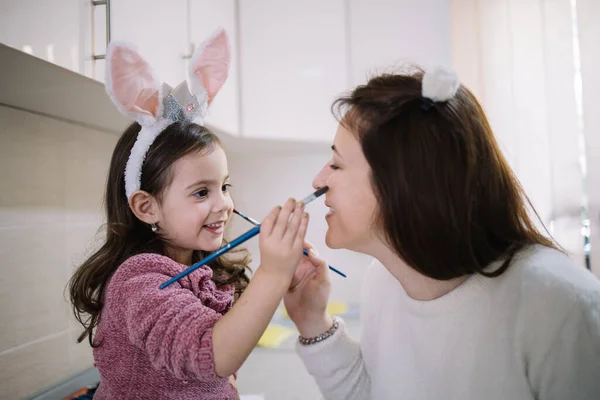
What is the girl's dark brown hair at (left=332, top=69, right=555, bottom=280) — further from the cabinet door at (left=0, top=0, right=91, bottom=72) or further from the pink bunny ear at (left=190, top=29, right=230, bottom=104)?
the cabinet door at (left=0, top=0, right=91, bottom=72)

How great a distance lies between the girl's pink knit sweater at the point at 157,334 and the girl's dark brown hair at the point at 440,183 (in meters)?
0.36

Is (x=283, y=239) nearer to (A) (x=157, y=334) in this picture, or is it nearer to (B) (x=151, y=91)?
(A) (x=157, y=334)

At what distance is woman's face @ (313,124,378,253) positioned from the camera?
0.76m

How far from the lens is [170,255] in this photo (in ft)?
3.19

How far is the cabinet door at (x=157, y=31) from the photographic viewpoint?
1000 millimetres

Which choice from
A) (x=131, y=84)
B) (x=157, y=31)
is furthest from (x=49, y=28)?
(x=157, y=31)

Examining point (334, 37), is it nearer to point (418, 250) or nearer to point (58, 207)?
point (58, 207)

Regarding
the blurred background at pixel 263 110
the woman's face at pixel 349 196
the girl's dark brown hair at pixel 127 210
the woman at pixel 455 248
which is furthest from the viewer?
the blurred background at pixel 263 110

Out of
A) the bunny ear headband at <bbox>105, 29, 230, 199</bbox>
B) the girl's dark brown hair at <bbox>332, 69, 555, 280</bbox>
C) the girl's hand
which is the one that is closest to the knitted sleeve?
the girl's hand

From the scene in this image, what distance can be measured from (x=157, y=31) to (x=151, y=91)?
401 mm

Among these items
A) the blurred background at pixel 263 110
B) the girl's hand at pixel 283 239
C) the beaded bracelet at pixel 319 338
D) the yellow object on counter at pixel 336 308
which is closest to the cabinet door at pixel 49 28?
the blurred background at pixel 263 110

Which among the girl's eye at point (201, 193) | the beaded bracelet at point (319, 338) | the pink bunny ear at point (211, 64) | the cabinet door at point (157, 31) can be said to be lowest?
the beaded bracelet at point (319, 338)


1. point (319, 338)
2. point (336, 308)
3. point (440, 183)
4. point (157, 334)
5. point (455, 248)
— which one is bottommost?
point (336, 308)

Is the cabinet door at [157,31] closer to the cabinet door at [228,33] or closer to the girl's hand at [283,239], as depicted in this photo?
the cabinet door at [228,33]
